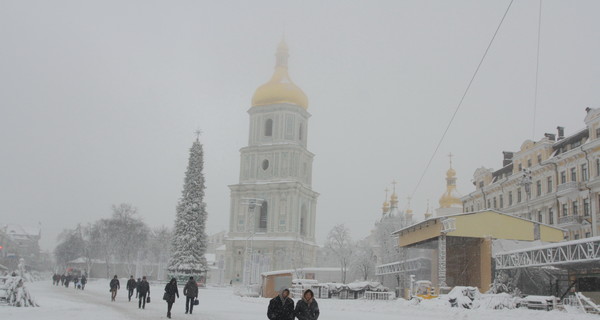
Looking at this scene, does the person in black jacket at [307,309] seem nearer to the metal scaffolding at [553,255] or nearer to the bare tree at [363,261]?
the metal scaffolding at [553,255]

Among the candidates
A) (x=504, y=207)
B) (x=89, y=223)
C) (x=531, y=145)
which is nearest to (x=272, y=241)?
(x=504, y=207)

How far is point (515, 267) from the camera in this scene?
99.0 ft

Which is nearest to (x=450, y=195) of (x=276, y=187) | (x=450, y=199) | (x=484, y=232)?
(x=450, y=199)

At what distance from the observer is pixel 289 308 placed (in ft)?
34.7

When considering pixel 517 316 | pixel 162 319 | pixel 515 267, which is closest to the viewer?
pixel 162 319

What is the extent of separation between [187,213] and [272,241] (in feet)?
72.5

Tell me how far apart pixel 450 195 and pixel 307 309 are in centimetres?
7990

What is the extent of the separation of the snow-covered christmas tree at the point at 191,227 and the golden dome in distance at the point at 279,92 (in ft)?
84.7

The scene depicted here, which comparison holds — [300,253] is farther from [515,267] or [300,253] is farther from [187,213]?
[515,267]

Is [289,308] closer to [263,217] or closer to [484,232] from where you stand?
[484,232]

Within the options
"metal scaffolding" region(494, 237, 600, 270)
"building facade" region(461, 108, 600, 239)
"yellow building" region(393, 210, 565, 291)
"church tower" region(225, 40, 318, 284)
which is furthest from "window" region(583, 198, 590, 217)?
"church tower" region(225, 40, 318, 284)

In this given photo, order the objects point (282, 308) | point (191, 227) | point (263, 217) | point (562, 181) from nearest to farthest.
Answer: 1. point (282, 308)
2. point (562, 181)
3. point (191, 227)
4. point (263, 217)

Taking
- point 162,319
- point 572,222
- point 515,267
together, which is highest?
point 572,222

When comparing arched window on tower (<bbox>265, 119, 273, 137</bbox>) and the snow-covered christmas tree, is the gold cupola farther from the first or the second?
the snow-covered christmas tree
